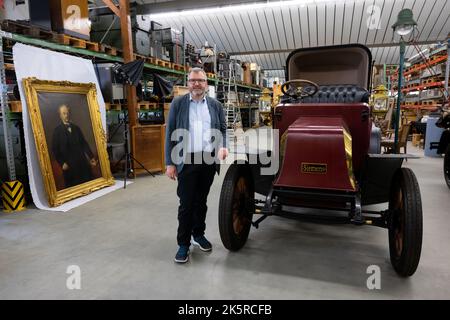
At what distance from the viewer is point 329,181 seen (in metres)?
2.61

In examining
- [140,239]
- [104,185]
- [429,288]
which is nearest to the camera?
[429,288]

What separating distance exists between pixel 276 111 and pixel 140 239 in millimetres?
2011

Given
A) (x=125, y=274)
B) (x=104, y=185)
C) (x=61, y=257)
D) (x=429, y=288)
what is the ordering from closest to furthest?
1. (x=429, y=288)
2. (x=125, y=274)
3. (x=61, y=257)
4. (x=104, y=185)

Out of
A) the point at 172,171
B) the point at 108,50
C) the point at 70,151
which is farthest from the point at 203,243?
the point at 108,50

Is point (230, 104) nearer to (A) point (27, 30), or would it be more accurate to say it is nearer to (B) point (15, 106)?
(A) point (27, 30)

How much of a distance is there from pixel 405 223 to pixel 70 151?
14.8 feet

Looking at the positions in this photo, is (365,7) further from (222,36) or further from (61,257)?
(61,257)

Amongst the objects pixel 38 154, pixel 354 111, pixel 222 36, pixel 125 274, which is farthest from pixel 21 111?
pixel 222 36

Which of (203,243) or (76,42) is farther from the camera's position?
(76,42)

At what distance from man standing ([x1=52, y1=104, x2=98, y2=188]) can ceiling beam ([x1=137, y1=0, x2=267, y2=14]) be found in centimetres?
792

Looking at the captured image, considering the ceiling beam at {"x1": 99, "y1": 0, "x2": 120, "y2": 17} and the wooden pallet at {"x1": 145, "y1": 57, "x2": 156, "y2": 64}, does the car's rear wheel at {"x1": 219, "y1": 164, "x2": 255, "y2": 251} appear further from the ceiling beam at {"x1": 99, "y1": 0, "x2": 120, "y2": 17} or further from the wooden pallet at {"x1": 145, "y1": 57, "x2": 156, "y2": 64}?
the wooden pallet at {"x1": 145, "y1": 57, "x2": 156, "y2": 64}

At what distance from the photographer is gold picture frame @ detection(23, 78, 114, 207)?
14.2ft

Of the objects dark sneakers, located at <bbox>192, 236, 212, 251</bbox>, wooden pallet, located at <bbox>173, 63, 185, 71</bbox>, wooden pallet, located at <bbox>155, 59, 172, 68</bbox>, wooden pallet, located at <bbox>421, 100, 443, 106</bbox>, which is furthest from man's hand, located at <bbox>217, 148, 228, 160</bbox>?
wooden pallet, located at <bbox>421, 100, 443, 106</bbox>
